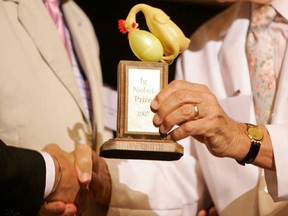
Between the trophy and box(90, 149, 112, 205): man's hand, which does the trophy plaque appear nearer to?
the trophy

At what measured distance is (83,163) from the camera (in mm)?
1462

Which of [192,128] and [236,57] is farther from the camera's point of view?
[236,57]

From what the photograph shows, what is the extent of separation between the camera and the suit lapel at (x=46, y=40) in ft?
5.27

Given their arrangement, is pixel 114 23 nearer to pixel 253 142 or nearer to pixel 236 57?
pixel 236 57

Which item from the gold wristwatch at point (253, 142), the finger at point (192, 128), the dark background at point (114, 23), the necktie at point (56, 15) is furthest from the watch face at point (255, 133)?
the dark background at point (114, 23)

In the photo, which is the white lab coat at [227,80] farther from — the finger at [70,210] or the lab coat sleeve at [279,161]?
the finger at [70,210]

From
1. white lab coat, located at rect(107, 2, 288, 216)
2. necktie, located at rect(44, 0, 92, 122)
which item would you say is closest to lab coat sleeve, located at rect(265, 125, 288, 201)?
white lab coat, located at rect(107, 2, 288, 216)

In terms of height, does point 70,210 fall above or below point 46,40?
below

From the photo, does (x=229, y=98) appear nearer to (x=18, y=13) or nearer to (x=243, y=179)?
(x=243, y=179)

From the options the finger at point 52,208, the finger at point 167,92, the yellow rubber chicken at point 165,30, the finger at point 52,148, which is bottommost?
the finger at point 52,208

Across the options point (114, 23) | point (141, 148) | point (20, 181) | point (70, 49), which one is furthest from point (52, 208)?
point (114, 23)

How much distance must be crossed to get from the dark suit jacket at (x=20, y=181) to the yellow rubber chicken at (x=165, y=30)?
0.35 metres

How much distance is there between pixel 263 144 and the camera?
1267 millimetres

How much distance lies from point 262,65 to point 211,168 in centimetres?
30
